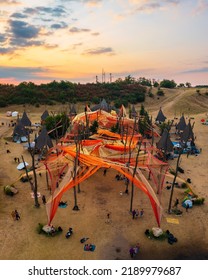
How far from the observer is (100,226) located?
1994 cm

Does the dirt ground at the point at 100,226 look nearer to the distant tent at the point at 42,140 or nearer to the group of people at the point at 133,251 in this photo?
the group of people at the point at 133,251

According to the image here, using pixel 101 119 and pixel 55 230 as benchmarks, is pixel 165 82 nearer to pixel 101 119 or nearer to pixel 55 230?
pixel 101 119

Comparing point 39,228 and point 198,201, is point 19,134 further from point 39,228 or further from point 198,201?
point 198,201

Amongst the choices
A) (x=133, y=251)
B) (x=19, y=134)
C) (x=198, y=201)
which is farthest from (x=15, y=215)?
(x=19, y=134)

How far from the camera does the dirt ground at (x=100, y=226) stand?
17.2 m

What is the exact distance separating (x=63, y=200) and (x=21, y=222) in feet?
14.2

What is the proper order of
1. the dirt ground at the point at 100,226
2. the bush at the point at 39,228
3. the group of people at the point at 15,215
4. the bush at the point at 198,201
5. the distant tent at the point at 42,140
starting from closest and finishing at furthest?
the dirt ground at the point at 100,226 → the bush at the point at 39,228 → the group of people at the point at 15,215 → the bush at the point at 198,201 → the distant tent at the point at 42,140

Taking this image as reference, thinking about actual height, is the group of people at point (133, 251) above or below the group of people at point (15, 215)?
below

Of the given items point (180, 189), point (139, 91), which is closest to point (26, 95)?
point (139, 91)

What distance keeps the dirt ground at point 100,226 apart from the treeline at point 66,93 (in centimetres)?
5282

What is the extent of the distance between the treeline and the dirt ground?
52.8 metres

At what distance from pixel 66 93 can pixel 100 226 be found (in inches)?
2776

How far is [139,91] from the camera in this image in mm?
90000

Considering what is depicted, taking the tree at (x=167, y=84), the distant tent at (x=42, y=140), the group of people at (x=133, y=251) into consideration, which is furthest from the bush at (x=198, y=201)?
the tree at (x=167, y=84)
